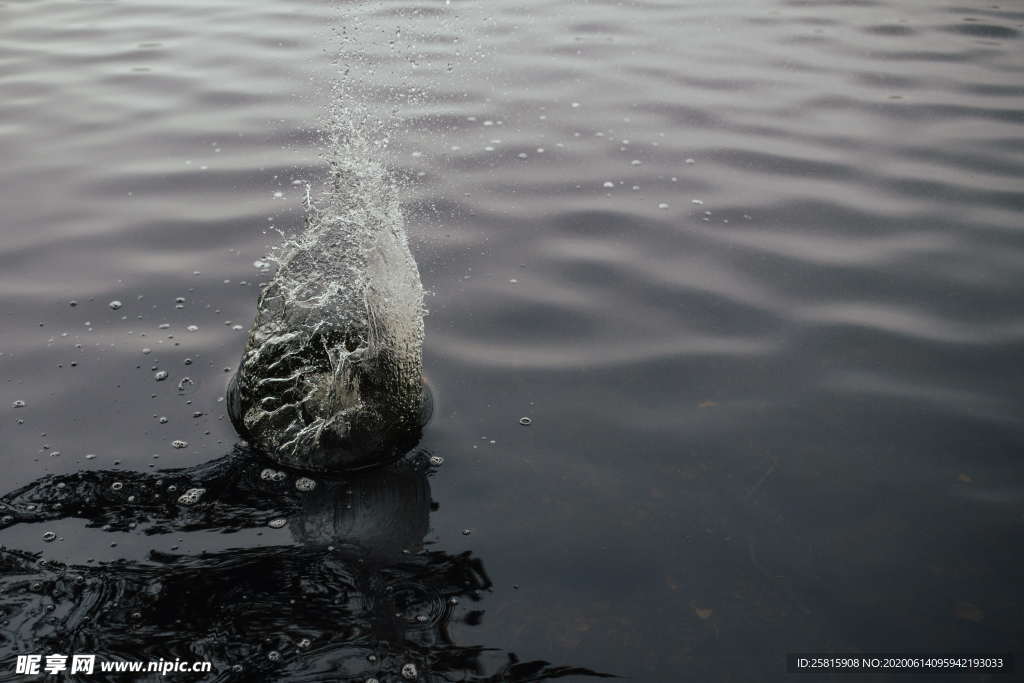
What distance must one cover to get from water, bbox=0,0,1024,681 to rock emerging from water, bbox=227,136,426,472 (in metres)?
0.17

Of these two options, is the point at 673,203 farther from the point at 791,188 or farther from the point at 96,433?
the point at 96,433

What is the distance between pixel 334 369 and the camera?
429cm

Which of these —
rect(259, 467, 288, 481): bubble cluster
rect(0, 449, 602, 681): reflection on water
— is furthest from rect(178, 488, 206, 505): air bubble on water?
rect(259, 467, 288, 481): bubble cluster

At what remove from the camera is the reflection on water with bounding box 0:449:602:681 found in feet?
11.3

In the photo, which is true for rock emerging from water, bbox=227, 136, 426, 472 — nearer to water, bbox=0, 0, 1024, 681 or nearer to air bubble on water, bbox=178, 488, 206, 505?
water, bbox=0, 0, 1024, 681

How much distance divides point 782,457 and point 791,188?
2812 mm

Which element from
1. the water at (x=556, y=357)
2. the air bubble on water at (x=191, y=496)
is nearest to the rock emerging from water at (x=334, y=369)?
the water at (x=556, y=357)

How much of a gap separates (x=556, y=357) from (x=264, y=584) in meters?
2.05

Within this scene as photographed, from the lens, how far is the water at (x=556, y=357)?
12.0 ft

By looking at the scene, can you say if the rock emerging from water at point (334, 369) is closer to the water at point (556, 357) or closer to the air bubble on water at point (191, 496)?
the water at point (556, 357)

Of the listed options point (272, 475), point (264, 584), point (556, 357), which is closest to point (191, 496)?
point (272, 475)

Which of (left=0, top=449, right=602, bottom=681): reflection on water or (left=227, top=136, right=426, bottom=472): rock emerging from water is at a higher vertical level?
(left=227, top=136, right=426, bottom=472): rock emerging from water

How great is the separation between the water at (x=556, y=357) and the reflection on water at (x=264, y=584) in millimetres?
15

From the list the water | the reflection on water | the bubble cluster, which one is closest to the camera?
the reflection on water
